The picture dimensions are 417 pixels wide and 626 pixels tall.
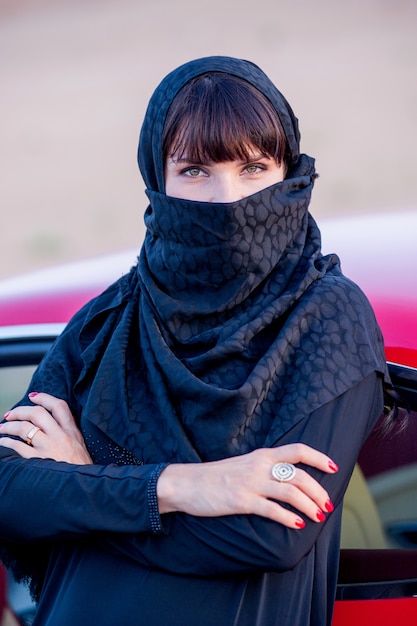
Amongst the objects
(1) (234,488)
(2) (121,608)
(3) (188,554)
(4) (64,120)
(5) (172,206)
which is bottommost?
(4) (64,120)

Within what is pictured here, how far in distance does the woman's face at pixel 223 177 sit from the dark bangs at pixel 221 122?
16mm

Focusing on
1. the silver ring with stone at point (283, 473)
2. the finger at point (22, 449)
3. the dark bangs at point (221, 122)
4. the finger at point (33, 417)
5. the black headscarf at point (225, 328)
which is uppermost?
the dark bangs at point (221, 122)

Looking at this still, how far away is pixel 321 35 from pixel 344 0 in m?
2.74

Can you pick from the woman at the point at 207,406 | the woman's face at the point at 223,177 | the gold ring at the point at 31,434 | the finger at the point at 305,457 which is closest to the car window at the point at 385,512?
the woman at the point at 207,406

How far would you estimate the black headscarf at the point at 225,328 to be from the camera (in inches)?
75.4

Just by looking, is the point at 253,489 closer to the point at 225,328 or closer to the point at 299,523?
the point at 299,523

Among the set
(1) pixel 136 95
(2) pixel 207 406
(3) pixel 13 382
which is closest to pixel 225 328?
(2) pixel 207 406

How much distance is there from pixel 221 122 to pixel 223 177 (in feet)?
0.38

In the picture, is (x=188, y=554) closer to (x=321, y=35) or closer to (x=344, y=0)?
(x=321, y=35)

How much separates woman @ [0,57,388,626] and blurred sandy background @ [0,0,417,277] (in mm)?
8239

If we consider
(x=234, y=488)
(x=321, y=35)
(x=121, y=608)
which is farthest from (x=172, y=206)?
(x=321, y=35)

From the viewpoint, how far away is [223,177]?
2.08 m

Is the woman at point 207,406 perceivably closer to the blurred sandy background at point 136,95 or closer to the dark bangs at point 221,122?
the dark bangs at point 221,122

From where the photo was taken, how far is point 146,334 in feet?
7.04
